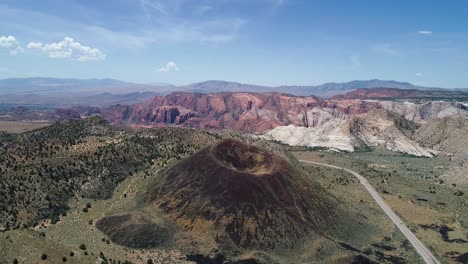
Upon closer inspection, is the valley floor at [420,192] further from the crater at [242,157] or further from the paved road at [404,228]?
the crater at [242,157]

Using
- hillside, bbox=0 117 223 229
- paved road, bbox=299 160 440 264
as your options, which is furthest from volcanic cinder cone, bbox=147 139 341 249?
hillside, bbox=0 117 223 229

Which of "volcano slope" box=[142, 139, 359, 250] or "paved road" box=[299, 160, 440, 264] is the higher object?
"volcano slope" box=[142, 139, 359, 250]

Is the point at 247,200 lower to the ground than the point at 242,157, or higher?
lower

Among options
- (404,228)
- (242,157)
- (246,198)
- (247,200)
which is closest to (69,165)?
(242,157)

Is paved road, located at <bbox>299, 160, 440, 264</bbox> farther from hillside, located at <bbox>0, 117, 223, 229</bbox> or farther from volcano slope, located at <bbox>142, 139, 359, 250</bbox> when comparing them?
hillside, located at <bbox>0, 117, 223, 229</bbox>

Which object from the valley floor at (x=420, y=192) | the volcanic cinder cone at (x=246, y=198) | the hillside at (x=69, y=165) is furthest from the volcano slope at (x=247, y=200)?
the valley floor at (x=420, y=192)

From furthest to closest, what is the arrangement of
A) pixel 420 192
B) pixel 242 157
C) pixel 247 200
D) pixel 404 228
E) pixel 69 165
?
pixel 420 192, pixel 69 165, pixel 242 157, pixel 404 228, pixel 247 200

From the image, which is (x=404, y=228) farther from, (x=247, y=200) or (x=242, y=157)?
(x=242, y=157)

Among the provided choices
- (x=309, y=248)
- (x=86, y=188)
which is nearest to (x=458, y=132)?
(x=309, y=248)
